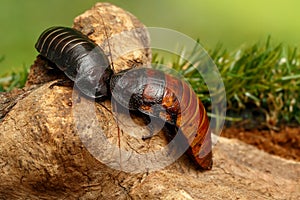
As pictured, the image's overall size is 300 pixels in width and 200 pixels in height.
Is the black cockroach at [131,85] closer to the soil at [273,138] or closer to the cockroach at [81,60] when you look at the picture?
the cockroach at [81,60]

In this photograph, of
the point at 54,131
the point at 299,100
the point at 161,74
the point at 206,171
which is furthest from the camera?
the point at 299,100

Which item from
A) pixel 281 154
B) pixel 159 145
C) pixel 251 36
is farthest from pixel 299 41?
pixel 159 145

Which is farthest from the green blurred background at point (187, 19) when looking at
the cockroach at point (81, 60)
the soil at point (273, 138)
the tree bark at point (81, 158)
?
the tree bark at point (81, 158)

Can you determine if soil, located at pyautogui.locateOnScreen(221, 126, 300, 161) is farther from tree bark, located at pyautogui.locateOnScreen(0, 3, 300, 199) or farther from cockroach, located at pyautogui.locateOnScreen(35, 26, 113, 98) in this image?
cockroach, located at pyautogui.locateOnScreen(35, 26, 113, 98)

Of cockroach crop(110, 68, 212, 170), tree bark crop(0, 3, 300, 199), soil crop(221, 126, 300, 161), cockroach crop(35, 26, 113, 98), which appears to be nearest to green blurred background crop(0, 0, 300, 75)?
soil crop(221, 126, 300, 161)

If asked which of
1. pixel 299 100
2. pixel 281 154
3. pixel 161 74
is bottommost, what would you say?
pixel 281 154

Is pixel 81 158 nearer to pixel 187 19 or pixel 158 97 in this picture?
pixel 158 97

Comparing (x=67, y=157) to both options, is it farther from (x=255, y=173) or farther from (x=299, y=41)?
(x=299, y=41)

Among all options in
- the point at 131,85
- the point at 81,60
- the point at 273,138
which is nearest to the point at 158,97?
the point at 131,85
